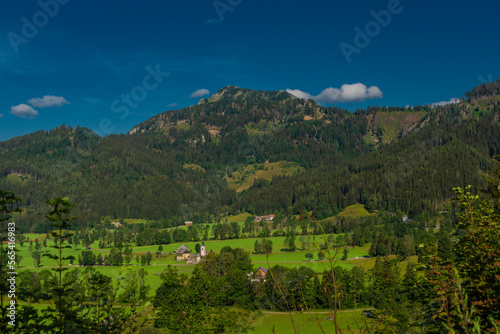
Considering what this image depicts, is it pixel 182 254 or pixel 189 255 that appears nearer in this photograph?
pixel 189 255

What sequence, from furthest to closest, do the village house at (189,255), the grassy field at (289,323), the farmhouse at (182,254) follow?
the farmhouse at (182,254) → the village house at (189,255) → the grassy field at (289,323)

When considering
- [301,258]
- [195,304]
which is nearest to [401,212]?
[301,258]

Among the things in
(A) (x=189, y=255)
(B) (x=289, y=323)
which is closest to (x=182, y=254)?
(A) (x=189, y=255)

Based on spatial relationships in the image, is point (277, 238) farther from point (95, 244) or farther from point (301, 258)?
point (95, 244)

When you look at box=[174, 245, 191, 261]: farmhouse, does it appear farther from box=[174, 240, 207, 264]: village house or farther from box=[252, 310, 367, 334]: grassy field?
box=[252, 310, 367, 334]: grassy field

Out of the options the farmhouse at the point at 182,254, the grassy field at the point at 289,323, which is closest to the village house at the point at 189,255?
the farmhouse at the point at 182,254

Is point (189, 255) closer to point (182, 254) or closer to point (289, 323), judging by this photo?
point (182, 254)

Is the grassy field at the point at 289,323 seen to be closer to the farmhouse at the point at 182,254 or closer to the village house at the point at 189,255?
the village house at the point at 189,255

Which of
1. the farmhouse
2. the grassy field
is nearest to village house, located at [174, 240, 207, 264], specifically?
the farmhouse

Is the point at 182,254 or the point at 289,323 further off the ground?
the point at 182,254

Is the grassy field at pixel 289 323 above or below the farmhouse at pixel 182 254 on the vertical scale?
below

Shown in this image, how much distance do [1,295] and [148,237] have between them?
179 m

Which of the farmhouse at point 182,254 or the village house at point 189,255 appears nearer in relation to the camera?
the village house at point 189,255

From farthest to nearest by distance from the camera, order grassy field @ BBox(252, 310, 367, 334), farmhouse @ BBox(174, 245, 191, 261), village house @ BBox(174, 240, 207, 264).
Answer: farmhouse @ BBox(174, 245, 191, 261)
village house @ BBox(174, 240, 207, 264)
grassy field @ BBox(252, 310, 367, 334)
